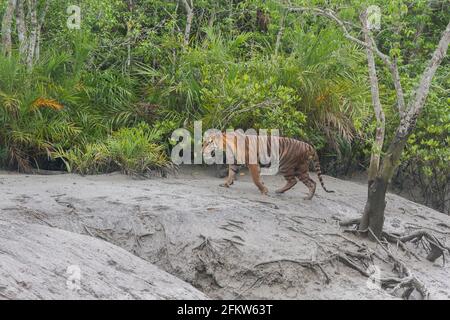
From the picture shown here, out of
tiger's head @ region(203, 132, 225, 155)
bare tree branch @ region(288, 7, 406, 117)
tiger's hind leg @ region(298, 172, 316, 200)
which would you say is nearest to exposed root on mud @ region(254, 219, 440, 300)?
tiger's hind leg @ region(298, 172, 316, 200)

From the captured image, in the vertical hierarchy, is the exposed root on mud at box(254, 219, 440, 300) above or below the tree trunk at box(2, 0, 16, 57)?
below

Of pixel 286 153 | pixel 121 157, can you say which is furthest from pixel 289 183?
pixel 121 157

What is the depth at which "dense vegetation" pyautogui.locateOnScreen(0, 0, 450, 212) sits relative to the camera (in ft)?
41.0

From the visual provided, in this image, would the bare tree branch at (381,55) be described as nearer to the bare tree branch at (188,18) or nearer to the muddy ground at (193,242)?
the muddy ground at (193,242)

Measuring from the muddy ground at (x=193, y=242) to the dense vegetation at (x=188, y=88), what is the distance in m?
1.47

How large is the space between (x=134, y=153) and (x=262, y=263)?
3.76 meters

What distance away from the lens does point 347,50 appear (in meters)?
14.0

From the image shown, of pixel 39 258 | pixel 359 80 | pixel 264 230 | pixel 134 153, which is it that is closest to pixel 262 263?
pixel 264 230

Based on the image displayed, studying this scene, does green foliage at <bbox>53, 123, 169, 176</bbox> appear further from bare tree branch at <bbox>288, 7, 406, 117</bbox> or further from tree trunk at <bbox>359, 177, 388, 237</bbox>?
tree trunk at <bbox>359, 177, 388, 237</bbox>

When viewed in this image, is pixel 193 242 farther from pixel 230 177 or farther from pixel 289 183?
pixel 289 183

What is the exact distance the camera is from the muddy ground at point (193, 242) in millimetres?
8117

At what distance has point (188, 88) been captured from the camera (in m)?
13.3

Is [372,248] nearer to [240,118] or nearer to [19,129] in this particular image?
[240,118]

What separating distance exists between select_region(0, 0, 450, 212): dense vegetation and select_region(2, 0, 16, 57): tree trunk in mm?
120
